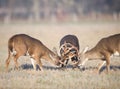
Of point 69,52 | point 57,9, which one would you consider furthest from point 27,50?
point 57,9

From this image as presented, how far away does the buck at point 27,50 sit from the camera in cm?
1719

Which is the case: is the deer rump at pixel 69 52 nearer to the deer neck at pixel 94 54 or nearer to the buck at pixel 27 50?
the buck at pixel 27 50

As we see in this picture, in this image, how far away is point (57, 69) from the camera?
1798 cm

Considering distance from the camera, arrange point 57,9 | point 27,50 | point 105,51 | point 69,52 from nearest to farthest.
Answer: point 105,51 < point 27,50 < point 69,52 < point 57,9

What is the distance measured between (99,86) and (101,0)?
274ft

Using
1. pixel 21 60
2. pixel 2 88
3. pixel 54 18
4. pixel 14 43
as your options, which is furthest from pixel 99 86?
pixel 54 18

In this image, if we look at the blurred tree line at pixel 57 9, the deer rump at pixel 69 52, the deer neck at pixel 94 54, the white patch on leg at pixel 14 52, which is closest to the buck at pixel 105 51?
the deer neck at pixel 94 54

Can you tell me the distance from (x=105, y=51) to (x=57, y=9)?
7504cm

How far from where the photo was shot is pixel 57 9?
9169 centimetres

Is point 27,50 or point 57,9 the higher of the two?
point 57,9

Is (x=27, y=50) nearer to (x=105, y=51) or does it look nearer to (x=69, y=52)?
(x=69, y=52)

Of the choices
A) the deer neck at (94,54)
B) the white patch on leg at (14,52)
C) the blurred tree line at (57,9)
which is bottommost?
the deer neck at (94,54)

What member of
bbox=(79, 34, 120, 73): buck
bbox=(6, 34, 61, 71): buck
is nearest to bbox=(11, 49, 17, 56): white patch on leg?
bbox=(6, 34, 61, 71): buck

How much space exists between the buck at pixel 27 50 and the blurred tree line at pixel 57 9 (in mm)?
60484
